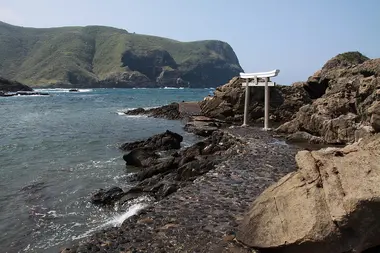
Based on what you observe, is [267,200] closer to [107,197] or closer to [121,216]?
[121,216]

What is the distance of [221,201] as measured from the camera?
1208cm

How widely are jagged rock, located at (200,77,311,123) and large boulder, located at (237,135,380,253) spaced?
32.2 meters

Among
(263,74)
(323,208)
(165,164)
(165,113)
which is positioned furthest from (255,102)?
(323,208)

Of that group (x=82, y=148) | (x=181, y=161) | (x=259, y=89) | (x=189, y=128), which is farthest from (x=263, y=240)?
(x=259, y=89)

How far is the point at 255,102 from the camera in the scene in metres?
41.2

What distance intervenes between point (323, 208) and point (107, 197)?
11.7 meters

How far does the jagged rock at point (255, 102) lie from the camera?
41.4 m

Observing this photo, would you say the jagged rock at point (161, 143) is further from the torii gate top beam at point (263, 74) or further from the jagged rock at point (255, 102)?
the jagged rock at point (255, 102)

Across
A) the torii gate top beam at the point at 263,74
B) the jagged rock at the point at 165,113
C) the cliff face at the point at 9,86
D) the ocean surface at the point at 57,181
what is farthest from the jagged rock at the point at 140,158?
the cliff face at the point at 9,86

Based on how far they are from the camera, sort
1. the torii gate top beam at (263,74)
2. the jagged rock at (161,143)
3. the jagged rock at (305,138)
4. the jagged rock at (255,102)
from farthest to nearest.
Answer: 1. the jagged rock at (255,102)
2. the torii gate top beam at (263,74)
3. the jagged rock at (161,143)
4. the jagged rock at (305,138)

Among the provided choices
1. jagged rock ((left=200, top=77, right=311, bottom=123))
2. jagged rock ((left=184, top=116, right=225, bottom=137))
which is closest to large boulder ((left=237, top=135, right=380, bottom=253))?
jagged rock ((left=184, top=116, right=225, bottom=137))

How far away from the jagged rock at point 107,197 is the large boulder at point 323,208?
918 centimetres

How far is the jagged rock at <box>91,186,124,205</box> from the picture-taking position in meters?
16.8

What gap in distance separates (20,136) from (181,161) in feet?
81.8
